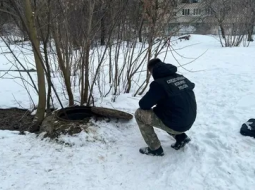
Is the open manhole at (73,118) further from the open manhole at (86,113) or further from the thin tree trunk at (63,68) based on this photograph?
the thin tree trunk at (63,68)

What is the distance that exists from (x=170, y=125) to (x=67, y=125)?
1.48 metres

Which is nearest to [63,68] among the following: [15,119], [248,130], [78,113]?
[78,113]

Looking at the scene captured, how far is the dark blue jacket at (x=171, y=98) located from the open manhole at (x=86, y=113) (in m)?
0.94

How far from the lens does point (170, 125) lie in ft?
9.57

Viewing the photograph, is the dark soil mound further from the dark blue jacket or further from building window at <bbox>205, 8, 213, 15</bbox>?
building window at <bbox>205, 8, 213, 15</bbox>

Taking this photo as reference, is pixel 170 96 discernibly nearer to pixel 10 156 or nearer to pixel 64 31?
pixel 10 156

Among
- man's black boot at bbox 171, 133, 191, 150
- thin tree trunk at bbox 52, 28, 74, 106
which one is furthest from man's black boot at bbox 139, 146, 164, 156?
thin tree trunk at bbox 52, 28, 74, 106

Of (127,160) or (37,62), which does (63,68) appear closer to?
(37,62)

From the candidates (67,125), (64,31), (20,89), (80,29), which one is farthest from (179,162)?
(20,89)

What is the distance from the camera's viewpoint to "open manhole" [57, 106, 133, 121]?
12.6ft

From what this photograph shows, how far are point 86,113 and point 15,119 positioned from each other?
1.19m

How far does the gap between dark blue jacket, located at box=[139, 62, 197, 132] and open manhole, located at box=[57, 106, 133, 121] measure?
36.9 inches

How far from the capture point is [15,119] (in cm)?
426

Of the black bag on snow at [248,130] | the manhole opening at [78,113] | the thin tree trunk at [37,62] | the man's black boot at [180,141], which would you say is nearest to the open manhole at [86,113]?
the manhole opening at [78,113]
